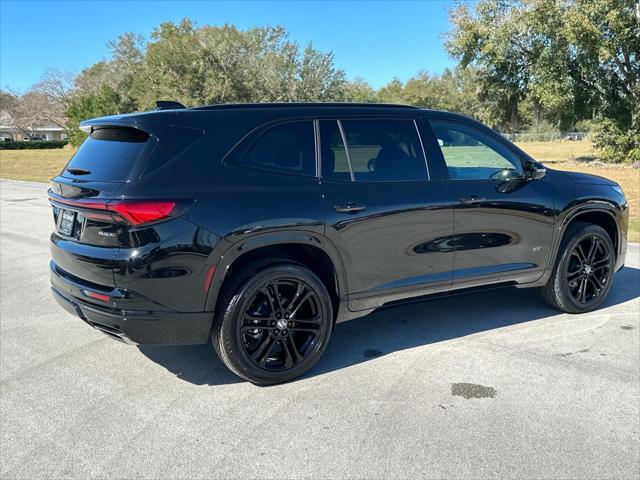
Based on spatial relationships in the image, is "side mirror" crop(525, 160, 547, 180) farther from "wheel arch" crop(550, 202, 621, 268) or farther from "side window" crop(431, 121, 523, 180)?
"wheel arch" crop(550, 202, 621, 268)


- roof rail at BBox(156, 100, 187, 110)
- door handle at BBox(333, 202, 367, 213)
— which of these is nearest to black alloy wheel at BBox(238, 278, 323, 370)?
door handle at BBox(333, 202, 367, 213)

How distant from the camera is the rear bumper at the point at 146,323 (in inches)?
128

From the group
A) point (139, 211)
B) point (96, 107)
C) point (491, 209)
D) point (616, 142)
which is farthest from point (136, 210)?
point (96, 107)

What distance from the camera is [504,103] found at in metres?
27.8

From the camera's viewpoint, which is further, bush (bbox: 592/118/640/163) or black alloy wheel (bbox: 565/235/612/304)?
bush (bbox: 592/118/640/163)

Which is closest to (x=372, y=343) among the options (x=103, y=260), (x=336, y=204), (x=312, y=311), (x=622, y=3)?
(x=312, y=311)

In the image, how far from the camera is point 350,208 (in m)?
3.77

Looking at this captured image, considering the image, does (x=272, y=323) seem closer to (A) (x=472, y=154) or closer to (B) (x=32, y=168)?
(A) (x=472, y=154)

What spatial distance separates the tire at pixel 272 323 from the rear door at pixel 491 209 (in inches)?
51.5

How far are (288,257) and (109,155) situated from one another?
1.37 meters

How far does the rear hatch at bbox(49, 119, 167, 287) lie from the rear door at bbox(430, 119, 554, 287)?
7.67ft

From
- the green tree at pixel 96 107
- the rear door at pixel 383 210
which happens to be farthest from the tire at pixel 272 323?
the green tree at pixel 96 107

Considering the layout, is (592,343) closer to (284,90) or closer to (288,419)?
(288,419)

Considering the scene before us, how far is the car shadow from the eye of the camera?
13.1 ft
